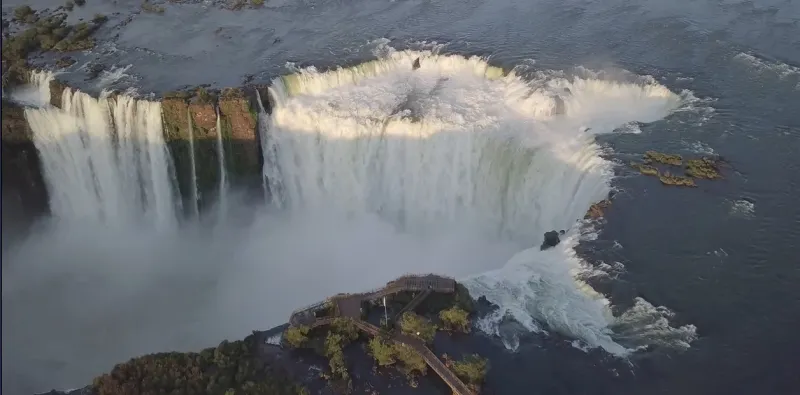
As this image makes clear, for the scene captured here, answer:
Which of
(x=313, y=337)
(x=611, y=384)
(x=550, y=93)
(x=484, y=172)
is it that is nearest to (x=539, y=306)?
(x=611, y=384)

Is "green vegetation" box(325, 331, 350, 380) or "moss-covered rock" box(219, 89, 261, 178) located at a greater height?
"moss-covered rock" box(219, 89, 261, 178)

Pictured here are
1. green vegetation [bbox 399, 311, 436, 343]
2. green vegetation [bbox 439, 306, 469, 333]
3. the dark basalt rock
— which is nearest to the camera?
green vegetation [bbox 399, 311, 436, 343]

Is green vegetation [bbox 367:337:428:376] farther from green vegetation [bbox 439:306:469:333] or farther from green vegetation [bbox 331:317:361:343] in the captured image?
green vegetation [bbox 439:306:469:333]

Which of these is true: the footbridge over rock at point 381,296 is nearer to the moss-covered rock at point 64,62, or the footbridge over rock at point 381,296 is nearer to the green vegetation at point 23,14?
the moss-covered rock at point 64,62

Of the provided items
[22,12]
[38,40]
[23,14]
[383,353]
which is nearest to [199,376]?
[383,353]

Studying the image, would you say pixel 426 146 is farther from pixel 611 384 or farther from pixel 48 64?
pixel 48 64

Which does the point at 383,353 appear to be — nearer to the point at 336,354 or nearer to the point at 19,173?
the point at 336,354

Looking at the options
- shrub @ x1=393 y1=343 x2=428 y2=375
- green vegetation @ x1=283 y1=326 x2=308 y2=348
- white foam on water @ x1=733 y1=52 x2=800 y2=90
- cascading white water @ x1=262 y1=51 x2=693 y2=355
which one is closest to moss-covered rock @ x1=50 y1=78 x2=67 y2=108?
cascading white water @ x1=262 y1=51 x2=693 y2=355
